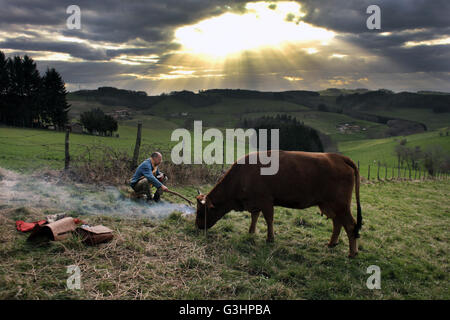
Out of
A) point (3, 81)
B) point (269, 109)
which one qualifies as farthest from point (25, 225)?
point (269, 109)

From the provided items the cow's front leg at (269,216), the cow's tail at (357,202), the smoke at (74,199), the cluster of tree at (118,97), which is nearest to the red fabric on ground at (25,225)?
the smoke at (74,199)

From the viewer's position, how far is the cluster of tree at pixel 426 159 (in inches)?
2232

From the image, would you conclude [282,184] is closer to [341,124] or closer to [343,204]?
[343,204]

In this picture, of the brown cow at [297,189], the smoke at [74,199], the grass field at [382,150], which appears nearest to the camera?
the brown cow at [297,189]

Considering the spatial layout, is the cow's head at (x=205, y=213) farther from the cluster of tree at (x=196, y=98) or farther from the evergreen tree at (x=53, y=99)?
the cluster of tree at (x=196, y=98)

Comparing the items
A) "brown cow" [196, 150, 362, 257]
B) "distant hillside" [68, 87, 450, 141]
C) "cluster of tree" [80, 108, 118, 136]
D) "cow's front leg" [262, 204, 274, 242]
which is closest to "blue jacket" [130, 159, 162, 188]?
"brown cow" [196, 150, 362, 257]

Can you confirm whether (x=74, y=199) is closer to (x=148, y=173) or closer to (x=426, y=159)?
(x=148, y=173)

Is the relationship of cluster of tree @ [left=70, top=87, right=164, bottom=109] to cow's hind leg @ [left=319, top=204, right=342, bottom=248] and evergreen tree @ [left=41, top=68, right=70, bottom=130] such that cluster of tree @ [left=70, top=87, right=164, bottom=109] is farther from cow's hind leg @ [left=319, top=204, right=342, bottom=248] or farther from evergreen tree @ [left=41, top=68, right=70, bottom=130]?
cow's hind leg @ [left=319, top=204, right=342, bottom=248]

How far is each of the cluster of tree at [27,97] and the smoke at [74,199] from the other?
1757 inches

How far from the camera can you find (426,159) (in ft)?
195

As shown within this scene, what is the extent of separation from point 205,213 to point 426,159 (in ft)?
214

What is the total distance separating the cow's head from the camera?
26.1 feet
